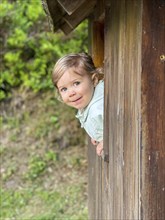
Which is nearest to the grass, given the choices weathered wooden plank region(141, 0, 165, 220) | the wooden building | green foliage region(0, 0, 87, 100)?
green foliage region(0, 0, 87, 100)

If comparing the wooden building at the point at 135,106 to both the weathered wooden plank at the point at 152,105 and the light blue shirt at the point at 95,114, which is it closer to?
the weathered wooden plank at the point at 152,105

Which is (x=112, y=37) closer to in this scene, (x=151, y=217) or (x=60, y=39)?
(x=151, y=217)

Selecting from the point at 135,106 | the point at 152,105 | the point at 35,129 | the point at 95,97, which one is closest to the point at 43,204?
the point at 35,129

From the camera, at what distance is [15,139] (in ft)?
28.1

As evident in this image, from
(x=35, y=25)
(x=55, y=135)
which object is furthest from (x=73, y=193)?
(x=35, y=25)

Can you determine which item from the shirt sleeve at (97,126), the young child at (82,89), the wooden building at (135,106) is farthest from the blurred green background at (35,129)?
the wooden building at (135,106)

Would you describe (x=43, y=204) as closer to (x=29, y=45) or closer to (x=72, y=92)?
(x=29, y=45)

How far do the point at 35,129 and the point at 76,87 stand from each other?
5694 mm

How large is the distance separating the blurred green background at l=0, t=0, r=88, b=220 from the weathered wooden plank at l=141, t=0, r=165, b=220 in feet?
15.0

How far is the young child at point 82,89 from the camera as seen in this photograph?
118 inches

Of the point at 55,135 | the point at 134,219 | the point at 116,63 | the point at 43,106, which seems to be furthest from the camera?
the point at 43,106

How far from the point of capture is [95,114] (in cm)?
304

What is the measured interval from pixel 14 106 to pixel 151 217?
721 cm

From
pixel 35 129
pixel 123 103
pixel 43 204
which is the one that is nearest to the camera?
pixel 123 103
